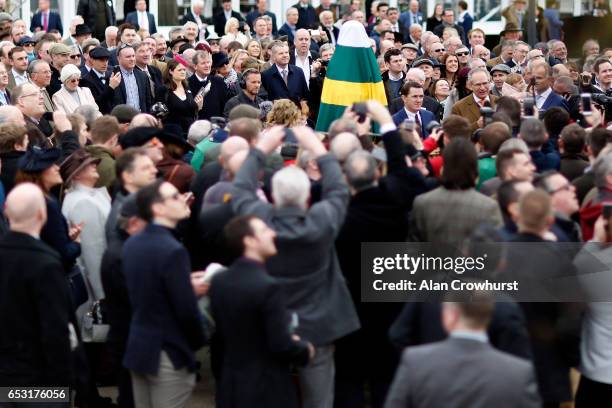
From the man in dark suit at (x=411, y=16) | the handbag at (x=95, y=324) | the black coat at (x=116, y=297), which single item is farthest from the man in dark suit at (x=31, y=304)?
the man in dark suit at (x=411, y=16)

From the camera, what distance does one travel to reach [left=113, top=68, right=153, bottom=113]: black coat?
1351 cm

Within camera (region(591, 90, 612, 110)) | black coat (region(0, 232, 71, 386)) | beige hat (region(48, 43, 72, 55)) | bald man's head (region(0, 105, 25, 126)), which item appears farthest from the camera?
beige hat (region(48, 43, 72, 55))

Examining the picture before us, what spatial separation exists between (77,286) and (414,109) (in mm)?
4472

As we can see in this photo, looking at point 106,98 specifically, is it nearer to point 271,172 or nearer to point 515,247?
point 271,172

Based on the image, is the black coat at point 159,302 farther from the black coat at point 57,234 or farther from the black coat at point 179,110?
the black coat at point 179,110

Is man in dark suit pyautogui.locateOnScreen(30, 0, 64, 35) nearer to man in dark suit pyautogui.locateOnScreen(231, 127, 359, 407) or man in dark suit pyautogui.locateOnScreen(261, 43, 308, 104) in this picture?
man in dark suit pyautogui.locateOnScreen(261, 43, 308, 104)

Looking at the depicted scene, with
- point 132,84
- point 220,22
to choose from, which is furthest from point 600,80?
point 220,22

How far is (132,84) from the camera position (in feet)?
45.0

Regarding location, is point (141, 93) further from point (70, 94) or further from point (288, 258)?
point (288, 258)

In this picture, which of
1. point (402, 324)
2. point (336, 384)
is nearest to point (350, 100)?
point (336, 384)

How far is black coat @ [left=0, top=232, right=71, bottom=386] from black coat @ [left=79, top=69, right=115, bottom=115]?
6.82 meters

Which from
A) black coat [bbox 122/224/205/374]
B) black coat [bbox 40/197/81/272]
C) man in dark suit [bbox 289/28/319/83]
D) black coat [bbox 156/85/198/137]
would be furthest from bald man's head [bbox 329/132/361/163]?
man in dark suit [bbox 289/28/319/83]

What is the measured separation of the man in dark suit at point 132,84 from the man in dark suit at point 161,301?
6854 mm

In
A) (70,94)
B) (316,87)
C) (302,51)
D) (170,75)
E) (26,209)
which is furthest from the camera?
(302,51)
